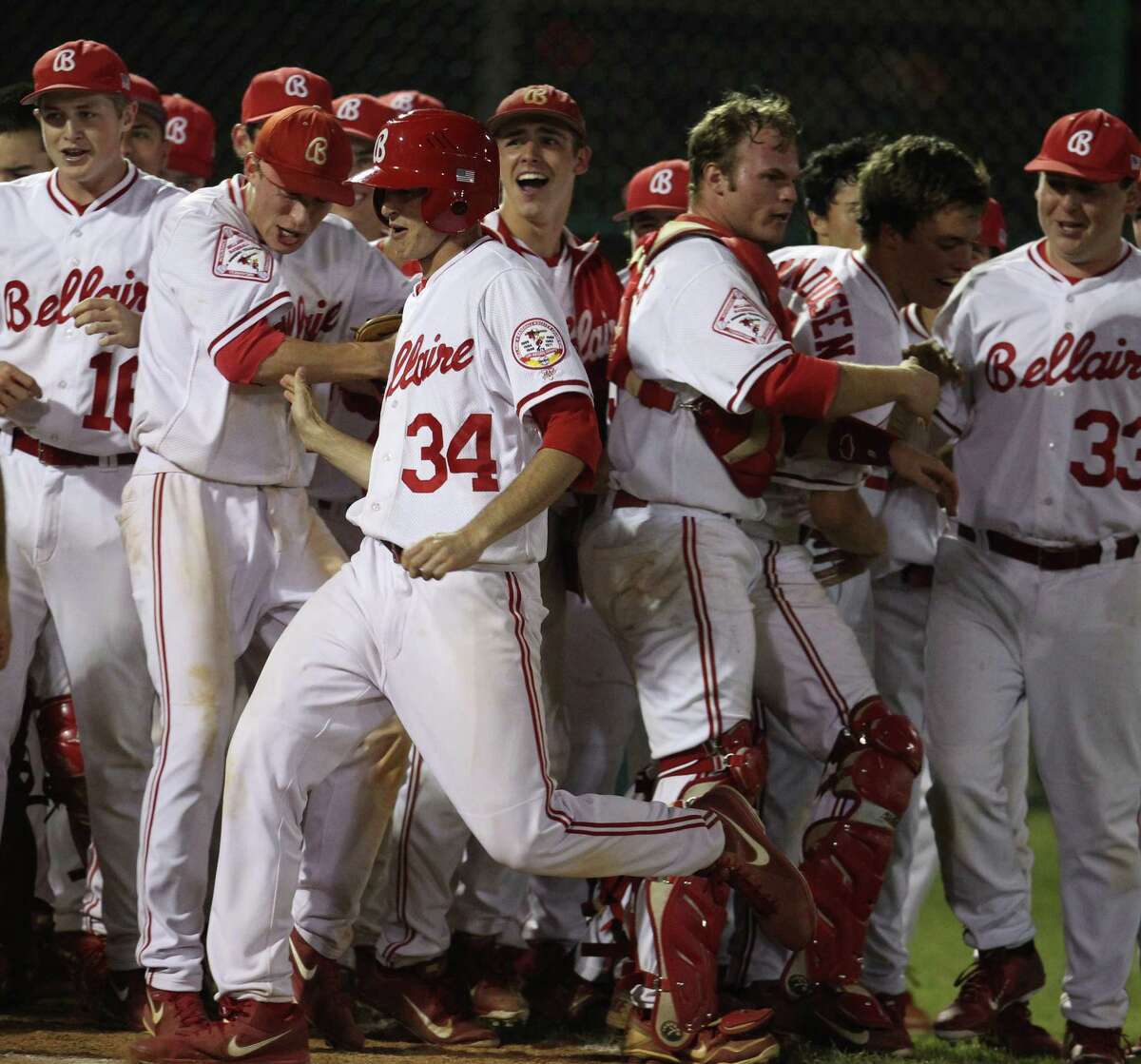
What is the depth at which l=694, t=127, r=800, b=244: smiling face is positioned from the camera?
14.9ft

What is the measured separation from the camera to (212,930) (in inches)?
155

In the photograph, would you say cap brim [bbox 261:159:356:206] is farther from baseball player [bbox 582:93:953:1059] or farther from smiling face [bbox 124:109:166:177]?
smiling face [bbox 124:109:166:177]

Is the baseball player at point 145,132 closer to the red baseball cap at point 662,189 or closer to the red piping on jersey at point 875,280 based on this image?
the red baseball cap at point 662,189

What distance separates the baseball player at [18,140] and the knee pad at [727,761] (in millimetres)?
2437

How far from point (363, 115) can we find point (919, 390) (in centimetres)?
210

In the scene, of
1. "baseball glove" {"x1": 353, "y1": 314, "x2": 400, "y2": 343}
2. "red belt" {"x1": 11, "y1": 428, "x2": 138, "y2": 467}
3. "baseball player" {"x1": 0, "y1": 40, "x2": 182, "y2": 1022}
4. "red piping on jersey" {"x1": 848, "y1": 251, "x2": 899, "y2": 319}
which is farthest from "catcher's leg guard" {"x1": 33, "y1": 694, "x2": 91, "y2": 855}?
"red piping on jersey" {"x1": 848, "y1": 251, "x2": 899, "y2": 319}

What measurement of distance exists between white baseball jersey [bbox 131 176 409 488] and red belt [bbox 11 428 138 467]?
0.16 metres

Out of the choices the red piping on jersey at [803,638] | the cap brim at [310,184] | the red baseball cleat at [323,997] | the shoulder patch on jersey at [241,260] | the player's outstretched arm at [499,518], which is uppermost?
the cap brim at [310,184]

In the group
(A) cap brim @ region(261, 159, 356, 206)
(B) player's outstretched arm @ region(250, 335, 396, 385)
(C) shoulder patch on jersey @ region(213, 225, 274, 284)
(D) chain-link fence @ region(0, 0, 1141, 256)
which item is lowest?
(B) player's outstretched arm @ region(250, 335, 396, 385)

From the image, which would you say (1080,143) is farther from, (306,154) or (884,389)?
(306,154)

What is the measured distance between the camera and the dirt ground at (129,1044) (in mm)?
4172

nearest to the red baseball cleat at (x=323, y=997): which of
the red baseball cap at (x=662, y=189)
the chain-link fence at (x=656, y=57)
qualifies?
the red baseball cap at (x=662, y=189)

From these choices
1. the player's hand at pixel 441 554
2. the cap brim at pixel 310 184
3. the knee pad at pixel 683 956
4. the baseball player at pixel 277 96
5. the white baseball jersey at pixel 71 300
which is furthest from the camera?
the baseball player at pixel 277 96

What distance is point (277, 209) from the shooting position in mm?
4438
